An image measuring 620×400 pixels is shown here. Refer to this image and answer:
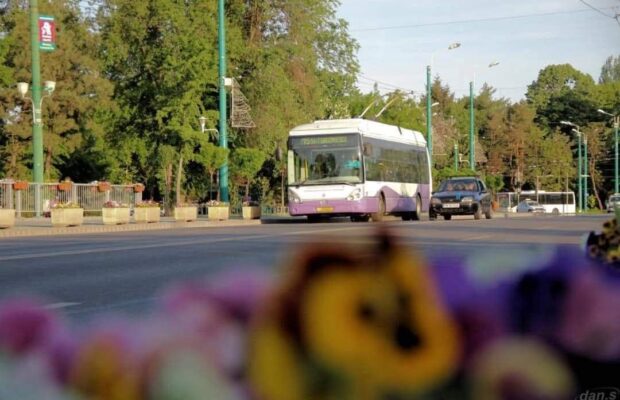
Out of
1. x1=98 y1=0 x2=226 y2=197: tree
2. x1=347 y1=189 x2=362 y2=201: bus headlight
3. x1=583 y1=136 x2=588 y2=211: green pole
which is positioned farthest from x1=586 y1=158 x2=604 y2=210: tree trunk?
x1=347 y1=189 x2=362 y2=201: bus headlight

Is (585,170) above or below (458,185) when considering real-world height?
above

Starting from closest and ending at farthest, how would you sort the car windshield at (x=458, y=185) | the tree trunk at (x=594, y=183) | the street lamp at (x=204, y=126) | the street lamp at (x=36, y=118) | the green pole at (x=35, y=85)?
the street lamp at (x=36, y=118)
the green pole at (x=35, y=85)
the car windshield at (x=458, y=185)
the street lamp at (x=204, y=126)
the tree trunk at (x=594, y=183)

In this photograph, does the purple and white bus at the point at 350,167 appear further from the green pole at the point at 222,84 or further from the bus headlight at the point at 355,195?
the green pole at the point at 222,84

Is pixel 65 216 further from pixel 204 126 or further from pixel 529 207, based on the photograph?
pixel 529 207

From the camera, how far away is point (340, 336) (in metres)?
1.06

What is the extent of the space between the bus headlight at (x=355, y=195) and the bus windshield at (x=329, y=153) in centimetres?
69

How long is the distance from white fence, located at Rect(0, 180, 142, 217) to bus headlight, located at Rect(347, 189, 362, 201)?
1033 cm

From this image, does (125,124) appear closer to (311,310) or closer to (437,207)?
(437,207)

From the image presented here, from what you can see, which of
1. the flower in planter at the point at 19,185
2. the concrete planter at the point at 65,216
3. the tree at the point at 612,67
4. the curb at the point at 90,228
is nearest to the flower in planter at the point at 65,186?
the flower in planter at the point at 19,185

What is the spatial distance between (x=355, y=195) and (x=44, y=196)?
1123cm

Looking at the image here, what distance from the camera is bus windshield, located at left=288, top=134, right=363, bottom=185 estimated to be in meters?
17.3

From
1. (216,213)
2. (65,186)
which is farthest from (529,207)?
(65,186)

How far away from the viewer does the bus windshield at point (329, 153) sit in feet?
56.8

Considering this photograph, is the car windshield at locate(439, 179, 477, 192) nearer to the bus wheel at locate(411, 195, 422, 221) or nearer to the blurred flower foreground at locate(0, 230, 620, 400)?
the bus wheel at locate(411, 195, 422, 221)
